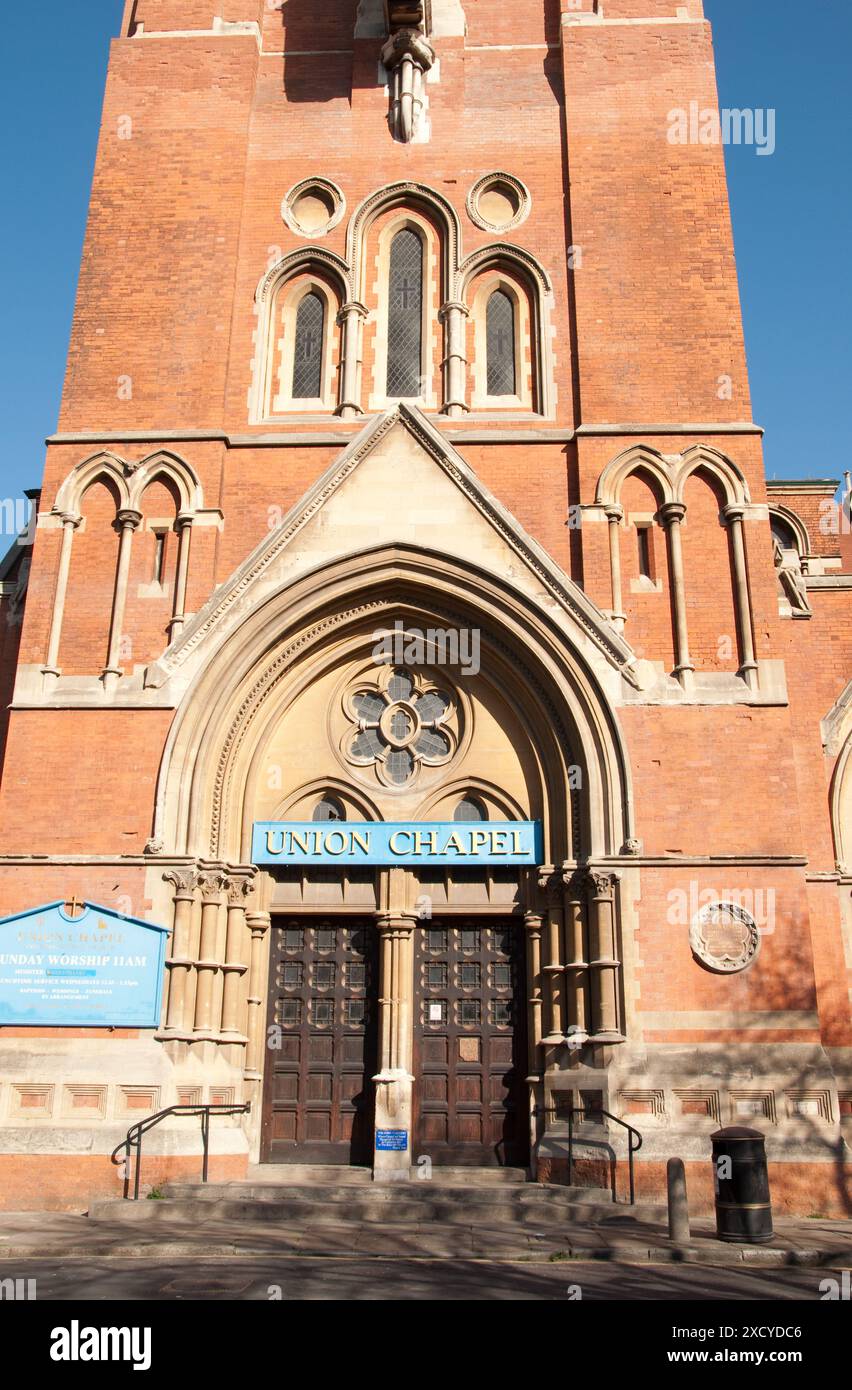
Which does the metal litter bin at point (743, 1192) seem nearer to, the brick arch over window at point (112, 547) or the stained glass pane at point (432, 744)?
the stained glass pane at point (432, 744)

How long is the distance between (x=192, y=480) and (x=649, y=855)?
307 inches

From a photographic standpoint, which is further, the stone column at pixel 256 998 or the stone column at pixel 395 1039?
the stone column at pixel 256 998

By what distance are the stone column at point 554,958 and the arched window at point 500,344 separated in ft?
23.7

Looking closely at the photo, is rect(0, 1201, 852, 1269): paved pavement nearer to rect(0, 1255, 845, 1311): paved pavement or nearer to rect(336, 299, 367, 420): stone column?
rect(0, 1255, 845, 1311): paved pavement

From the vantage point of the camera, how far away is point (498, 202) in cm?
1800

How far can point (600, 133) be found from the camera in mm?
17656

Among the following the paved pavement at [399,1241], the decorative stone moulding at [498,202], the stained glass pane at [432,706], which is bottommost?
the paved pavement at [399,1241]

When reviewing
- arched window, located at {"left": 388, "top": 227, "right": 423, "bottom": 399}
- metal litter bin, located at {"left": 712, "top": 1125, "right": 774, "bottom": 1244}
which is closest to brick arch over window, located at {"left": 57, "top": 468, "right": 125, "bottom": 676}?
arched window, located at {"left": 388, "top": 227, "right": 423, "bottom": 399}

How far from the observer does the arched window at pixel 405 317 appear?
56.9 ft

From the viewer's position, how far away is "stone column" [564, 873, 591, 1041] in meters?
13.7

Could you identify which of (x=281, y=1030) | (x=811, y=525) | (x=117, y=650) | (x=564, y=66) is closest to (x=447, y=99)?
(x=564, y=66)

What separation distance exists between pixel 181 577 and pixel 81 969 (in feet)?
16.9

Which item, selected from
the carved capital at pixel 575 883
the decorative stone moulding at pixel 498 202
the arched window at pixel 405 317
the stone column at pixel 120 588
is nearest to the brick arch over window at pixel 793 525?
the decorative stone moulding at pixel 498 202
